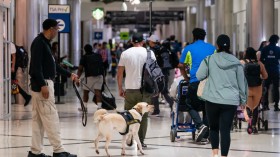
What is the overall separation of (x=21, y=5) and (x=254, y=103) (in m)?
9.95

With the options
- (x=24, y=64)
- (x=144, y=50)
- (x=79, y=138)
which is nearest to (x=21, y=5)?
(x=24, y=64)

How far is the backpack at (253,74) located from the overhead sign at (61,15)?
9.06 m

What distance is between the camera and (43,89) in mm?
9578

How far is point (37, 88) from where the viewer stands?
970 centimetres

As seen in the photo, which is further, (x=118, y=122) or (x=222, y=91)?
(x=118, y=122)

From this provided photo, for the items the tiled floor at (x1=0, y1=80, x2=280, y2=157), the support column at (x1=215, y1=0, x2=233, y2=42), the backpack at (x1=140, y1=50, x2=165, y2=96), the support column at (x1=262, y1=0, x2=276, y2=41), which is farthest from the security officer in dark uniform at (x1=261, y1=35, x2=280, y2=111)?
the support column at (x1=215, y1=0, x2=233, y2=42)

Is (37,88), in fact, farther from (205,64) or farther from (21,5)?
(21,5)

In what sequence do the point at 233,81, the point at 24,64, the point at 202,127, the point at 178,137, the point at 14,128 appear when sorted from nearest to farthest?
the point at 233,81, the point at 202,127, the point at 178,137, the point at 14,128, the point at 24,64

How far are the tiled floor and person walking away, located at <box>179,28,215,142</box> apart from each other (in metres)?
0.33

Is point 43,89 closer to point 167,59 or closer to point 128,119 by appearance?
point 128,119

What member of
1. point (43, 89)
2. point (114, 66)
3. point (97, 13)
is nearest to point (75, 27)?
point (114, 66)

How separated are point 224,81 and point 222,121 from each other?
488 millimetres

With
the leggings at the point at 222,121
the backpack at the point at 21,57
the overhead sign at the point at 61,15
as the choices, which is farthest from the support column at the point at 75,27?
the leggings at the point at 222,121

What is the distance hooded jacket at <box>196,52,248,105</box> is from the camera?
9.14 meters
